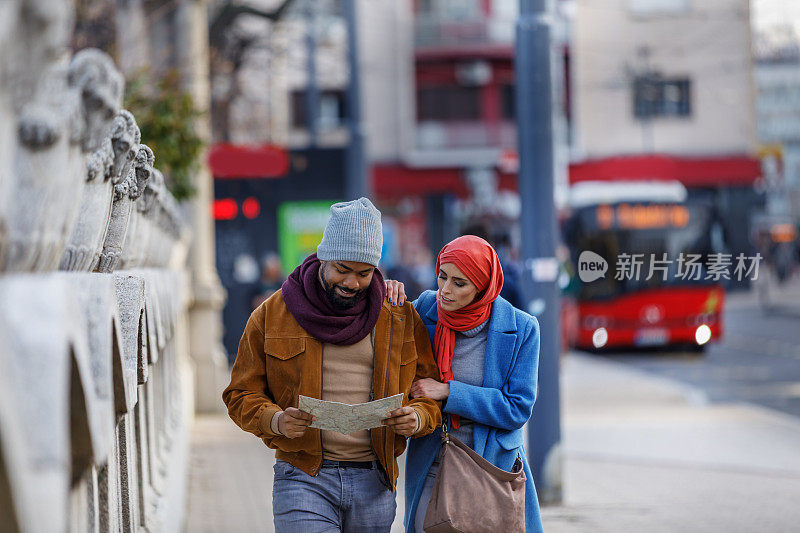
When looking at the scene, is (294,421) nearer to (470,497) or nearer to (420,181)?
(470,497)

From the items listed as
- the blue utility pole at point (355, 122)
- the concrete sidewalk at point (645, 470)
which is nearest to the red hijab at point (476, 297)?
the concrete sidewalk at point (645, 470)

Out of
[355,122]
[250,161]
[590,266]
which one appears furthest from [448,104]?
[355,122]

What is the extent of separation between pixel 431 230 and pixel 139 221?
35.7 metres

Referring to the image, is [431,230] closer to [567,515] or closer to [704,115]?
[704,115]

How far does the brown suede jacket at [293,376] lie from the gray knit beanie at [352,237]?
235mm

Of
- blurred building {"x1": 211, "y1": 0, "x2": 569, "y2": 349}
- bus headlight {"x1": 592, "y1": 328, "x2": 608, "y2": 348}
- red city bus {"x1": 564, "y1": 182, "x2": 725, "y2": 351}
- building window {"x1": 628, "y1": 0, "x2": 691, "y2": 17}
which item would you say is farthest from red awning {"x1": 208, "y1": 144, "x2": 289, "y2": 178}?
building window {"x1": 628, "y1": 0, "x2": 691, "y2": 17}

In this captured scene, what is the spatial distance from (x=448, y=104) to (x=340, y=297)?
1514 inches

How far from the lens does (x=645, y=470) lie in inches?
390

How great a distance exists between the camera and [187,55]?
42.1 ft

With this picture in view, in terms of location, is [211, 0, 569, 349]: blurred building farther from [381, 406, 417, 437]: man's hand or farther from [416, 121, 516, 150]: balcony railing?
[381, 406, 417, 437]: man's hand

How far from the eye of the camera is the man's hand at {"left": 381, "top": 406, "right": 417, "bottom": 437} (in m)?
3.73

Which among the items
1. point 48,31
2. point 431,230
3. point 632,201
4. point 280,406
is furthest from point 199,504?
point 431,230

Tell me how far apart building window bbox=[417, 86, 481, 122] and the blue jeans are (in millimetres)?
37945

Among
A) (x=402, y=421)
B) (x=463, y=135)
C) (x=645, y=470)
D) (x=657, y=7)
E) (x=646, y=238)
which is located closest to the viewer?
(x=402, y=421)
